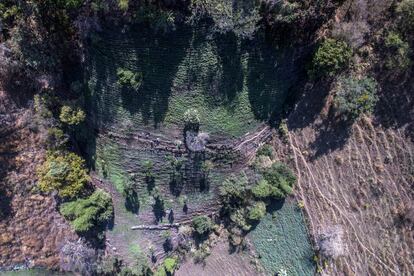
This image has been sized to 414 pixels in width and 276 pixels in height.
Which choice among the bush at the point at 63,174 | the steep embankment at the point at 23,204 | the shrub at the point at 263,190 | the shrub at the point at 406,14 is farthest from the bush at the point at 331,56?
the steep embankment at the point at 23,204

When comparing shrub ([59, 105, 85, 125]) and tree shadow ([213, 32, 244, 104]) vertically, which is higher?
tree shadow ([213, 32, 244, 104])

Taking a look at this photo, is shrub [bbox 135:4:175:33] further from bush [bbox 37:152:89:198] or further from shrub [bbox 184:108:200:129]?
bush [bbox 37:152:89:198]

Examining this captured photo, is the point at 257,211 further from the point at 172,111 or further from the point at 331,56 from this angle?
the point at 331,56

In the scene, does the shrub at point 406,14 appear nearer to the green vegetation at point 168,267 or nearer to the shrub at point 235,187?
the shrub at point 235,187

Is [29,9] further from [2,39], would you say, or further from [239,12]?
[239,12]

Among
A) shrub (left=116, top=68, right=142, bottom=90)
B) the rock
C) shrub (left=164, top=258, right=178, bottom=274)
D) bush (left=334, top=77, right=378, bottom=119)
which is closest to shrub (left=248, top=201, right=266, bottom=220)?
the rock

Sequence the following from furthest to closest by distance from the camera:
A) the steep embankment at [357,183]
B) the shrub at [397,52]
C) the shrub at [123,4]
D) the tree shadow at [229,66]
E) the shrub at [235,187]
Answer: the shrub at [235,187], the steep embankment at [357,183], the tree shadow at [229,66], the shrub at [397,52], the shrub at [123,4]

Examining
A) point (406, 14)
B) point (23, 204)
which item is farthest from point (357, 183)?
point (23, 204)
